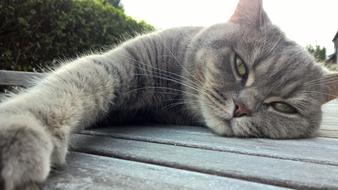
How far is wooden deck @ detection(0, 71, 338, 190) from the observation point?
0.77 m

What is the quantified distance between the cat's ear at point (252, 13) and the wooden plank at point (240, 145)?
0.64 metres

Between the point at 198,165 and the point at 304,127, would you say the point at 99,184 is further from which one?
the point at 304,127

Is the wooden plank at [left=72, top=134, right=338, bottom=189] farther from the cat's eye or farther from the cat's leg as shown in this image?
the cat's eye

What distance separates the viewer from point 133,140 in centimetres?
123

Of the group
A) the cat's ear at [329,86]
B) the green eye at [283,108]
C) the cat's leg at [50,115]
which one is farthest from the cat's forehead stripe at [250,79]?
the cat's leg at [50,115]

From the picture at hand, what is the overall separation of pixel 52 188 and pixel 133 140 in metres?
0.51

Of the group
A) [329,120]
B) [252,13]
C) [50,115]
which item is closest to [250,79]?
[252,13]

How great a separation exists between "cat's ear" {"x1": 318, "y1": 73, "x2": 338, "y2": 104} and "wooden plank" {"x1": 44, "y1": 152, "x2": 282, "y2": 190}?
1143 millimetres

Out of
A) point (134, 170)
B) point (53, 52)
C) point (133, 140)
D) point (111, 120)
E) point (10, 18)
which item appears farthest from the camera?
point (53, 52)

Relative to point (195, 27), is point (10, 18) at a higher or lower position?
higher

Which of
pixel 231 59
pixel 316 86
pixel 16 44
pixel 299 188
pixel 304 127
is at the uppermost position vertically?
pixel 16 44

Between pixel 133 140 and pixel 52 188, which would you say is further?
pixel 133 140

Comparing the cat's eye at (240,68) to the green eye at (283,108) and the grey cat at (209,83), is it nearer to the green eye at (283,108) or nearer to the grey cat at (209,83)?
the grey cat at (209,83)

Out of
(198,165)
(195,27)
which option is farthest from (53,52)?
(198,165)
